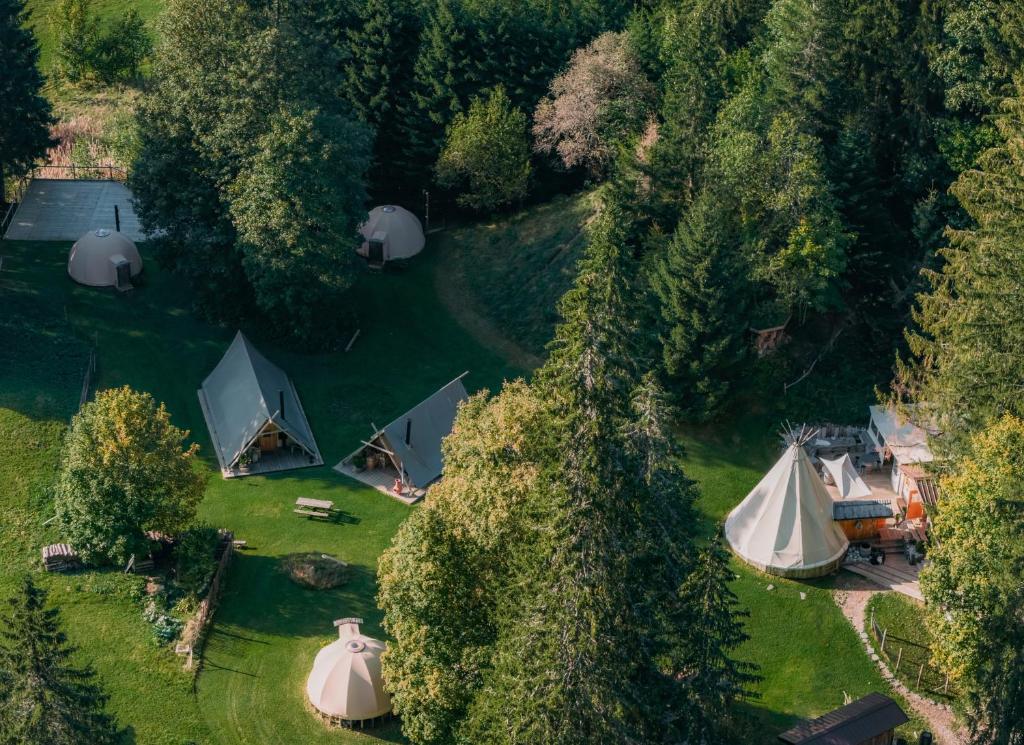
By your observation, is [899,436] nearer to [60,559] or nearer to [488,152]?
[488,152]

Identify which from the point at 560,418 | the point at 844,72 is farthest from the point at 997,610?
the point at 844,72

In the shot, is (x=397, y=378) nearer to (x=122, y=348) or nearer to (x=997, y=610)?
(x=122, y=348)

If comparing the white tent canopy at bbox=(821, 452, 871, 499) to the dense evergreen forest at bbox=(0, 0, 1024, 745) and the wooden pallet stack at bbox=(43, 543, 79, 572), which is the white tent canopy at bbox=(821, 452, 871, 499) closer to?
the dense evergreen forest at bbox=(0, 0, 1024, 745)

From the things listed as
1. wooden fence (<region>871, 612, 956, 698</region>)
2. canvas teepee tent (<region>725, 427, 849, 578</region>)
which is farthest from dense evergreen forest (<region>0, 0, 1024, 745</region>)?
canvas teepee tent (<region>725, 427, 849, 578</region>)

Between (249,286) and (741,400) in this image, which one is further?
(249,286)

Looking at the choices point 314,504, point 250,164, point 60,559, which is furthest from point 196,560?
point 250,164

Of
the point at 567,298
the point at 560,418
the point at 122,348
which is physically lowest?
the point at 560,418
